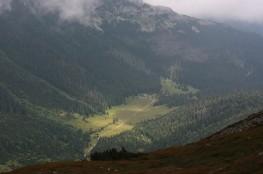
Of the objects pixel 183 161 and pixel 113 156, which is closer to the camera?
pixel 183 161

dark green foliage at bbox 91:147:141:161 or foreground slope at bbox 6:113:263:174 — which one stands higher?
dark green foliage at bbox 91:147:141:161

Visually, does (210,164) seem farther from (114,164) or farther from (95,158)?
(95,158)

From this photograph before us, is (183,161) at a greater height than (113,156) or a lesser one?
lesser

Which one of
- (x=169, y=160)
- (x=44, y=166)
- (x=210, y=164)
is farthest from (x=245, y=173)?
(x=44, y=166)

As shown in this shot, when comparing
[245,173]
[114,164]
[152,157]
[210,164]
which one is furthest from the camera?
[152,157]

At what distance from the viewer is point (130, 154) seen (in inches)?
4466

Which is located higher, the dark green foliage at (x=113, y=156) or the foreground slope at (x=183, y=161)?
the dark green foliage at (x=113, y=156)

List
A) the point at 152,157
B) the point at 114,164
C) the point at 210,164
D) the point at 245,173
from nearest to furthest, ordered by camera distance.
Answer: the point at 245,173 → the point at 210,164 → the point at 114,164 → the point at 152,157

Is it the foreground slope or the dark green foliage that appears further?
the dark green foliage

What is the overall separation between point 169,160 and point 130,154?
49.8 ft

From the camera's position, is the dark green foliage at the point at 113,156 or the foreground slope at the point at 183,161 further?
the dark green foliage at the point at 113,156

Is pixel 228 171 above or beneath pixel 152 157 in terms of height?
beneath

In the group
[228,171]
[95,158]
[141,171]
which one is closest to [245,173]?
[228,171]

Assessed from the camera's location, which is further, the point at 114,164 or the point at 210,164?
the point at 114,164
